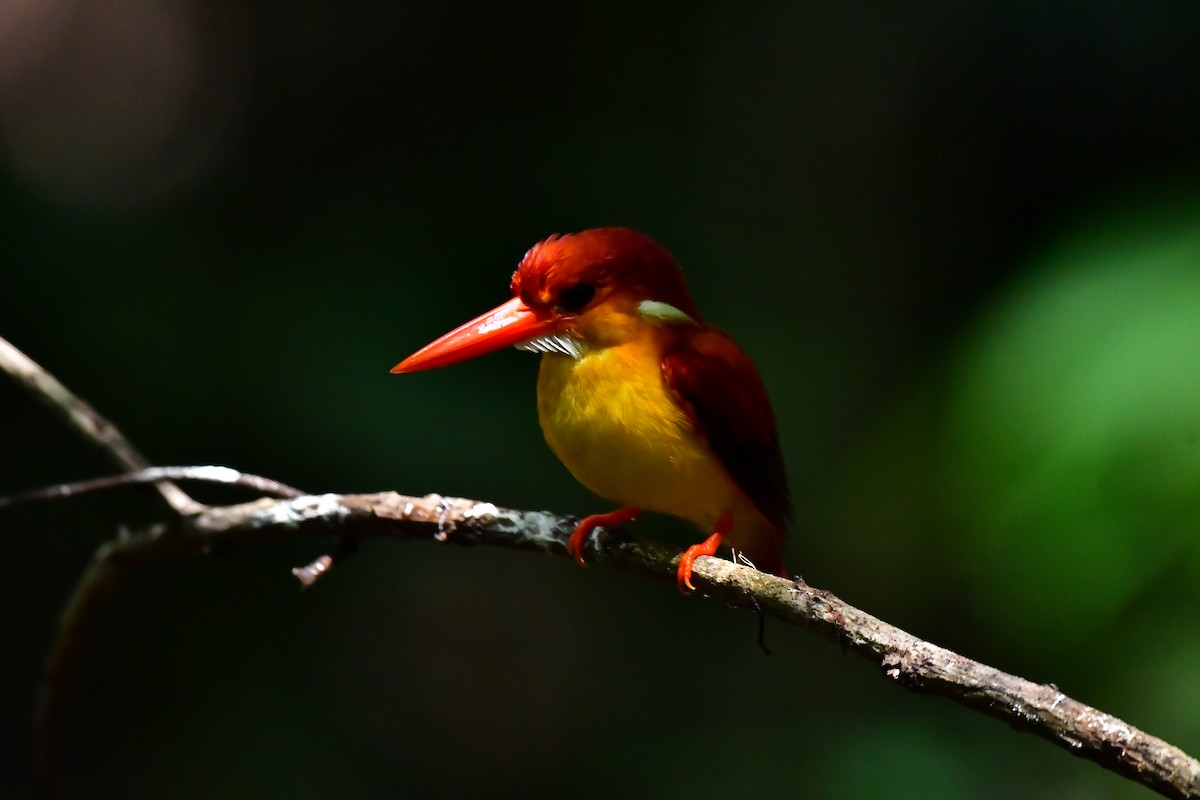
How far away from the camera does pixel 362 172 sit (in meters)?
2.33

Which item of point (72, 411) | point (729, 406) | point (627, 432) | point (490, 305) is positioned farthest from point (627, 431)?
point (490, 305)

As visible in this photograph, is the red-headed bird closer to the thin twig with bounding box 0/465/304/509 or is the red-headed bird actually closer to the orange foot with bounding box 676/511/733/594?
the orange foot with bounding box 676/511/733/594

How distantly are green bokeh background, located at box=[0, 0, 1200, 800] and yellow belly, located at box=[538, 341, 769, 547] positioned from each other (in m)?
→ 0.72

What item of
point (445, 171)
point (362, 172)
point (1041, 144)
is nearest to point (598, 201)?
point (445, 171)

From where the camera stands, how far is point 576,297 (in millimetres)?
1236

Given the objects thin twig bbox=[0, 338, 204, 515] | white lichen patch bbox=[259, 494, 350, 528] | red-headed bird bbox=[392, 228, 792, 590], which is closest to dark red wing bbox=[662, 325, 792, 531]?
red-headed bird bbox=[392, 228, 792, 590]

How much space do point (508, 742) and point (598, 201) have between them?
1211mm

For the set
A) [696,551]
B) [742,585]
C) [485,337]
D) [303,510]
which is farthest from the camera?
[303,510]

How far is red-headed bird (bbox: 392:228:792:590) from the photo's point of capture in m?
1.19

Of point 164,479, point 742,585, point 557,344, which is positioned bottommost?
point 742,585

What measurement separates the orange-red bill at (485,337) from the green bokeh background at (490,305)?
81 cm

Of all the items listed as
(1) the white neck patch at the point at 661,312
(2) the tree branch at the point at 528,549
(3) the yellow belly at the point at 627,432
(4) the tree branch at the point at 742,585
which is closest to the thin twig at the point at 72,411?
(2) the tree branch at the point at 528,549

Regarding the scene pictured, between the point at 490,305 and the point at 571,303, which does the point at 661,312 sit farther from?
the point at 490,305

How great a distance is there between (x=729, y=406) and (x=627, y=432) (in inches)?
5.1
